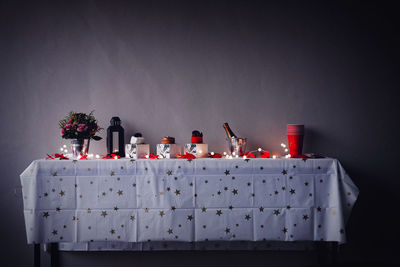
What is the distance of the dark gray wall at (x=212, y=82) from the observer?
2.44 meters

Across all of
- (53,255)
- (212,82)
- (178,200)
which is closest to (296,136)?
(212,82)

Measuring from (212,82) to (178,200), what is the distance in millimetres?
1016

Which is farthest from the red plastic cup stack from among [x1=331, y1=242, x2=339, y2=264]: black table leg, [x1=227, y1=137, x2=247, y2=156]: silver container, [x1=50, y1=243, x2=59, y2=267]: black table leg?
[x1=50, y1=243, x2=59, y2=267]: black table leg

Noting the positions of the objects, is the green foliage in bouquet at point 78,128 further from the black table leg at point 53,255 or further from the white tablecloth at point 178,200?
the black table leg at point 53,255

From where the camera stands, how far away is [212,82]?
248cm

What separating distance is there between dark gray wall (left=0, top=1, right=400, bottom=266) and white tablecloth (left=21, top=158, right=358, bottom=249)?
1.53 feet

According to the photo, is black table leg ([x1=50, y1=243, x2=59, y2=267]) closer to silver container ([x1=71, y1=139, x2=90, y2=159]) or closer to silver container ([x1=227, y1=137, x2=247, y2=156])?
silver container ([x1=71, y1=139, x2=90, y2=159])

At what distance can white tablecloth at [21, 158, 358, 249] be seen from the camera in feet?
6.60

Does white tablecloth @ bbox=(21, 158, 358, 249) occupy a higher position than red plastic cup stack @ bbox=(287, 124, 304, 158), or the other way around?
red plastic cup stack @ bbox=(287, 124, 304, 158)

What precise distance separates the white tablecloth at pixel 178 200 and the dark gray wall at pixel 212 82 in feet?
1.53

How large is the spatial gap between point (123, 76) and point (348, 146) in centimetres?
194

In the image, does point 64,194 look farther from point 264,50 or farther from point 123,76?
→ point 264,50

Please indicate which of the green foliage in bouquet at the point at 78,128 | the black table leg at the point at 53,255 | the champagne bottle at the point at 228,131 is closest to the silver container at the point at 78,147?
the green foliage in bouquet at the point at 78,128

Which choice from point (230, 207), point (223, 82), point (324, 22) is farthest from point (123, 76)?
point (324, 22)
